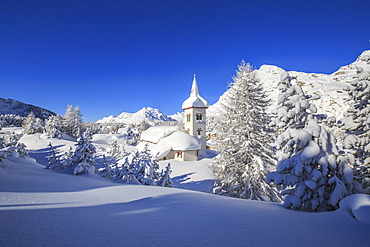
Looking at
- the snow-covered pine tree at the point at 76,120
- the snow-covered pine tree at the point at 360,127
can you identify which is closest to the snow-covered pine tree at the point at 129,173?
the snow-covered pine tree at the point at 360,127

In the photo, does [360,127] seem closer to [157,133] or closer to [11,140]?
[157,133]

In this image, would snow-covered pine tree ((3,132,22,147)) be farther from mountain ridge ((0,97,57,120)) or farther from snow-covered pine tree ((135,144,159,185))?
mountain ridge ((0,97,57,120))

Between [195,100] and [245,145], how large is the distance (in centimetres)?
2581

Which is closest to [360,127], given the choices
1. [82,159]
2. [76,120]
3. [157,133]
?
[82,159]

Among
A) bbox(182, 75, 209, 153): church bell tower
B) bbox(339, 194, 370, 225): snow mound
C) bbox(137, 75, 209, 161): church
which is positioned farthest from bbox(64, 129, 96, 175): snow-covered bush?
bbox(182, 75, 209, 153): church bell tower

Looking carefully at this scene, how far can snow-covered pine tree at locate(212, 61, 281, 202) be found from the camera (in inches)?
410

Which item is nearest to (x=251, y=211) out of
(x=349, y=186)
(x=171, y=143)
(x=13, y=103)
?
(x=349, y=186)

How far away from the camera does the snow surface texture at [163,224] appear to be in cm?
286

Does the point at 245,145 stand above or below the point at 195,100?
below

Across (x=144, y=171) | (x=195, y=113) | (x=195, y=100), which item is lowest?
(x=144, y=171)

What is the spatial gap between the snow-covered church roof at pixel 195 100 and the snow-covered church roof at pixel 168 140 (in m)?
5.36

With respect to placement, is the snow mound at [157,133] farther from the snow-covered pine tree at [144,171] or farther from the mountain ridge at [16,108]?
the mountain ridge at [16,108]

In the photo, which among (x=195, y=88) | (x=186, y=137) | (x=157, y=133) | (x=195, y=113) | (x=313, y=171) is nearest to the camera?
(x=313, y=171)

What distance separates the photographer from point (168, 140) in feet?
107
